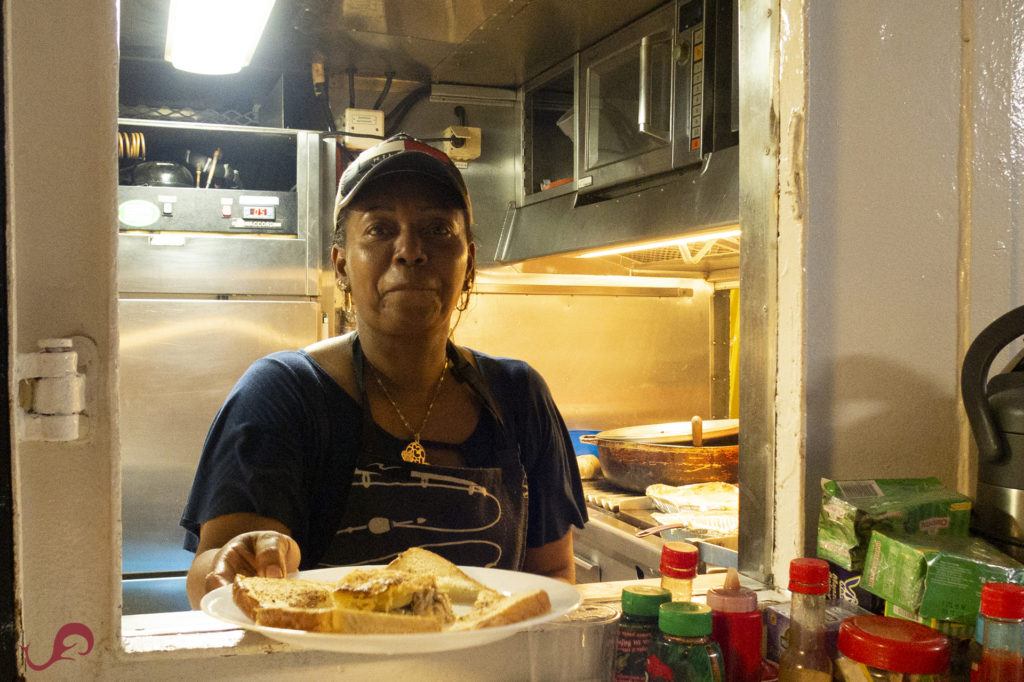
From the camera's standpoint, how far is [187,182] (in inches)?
111

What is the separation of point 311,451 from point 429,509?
9.3 inches

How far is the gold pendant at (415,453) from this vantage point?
1.46 metres

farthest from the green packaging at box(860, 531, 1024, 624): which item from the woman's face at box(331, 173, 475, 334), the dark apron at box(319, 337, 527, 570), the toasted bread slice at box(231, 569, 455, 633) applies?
the woman's face at box(331, 173, 475, 334)

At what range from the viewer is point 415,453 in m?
1.47

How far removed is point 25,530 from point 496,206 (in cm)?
276

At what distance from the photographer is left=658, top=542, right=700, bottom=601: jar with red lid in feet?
2.92

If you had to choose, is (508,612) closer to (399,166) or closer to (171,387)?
(399,166)

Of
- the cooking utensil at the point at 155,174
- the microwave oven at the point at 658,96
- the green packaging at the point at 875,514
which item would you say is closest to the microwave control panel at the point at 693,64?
the microwave oven at the point at 658,96

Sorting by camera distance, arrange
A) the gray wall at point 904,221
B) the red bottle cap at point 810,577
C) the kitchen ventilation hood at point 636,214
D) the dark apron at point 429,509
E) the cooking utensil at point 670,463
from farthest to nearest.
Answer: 1. the cooking utensil at point 670,463
2. the kitchen ventilation hood at point 636,214
3. the dark apron at point 429,509
4. the gray wall at point 904,221
5. the red bottle cap at point 810,577

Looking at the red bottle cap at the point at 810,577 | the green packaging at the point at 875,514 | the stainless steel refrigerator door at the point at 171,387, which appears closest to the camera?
the red bottle cap at the point at 810,577

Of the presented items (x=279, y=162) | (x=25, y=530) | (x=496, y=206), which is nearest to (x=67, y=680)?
(x=25, y=530)

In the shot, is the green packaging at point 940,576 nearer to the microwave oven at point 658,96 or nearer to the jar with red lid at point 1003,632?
the jar with red lid at point 1003,632

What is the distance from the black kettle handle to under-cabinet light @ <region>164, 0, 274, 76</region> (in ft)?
5.91

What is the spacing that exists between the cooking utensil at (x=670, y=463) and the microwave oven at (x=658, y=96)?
0.82 metres
